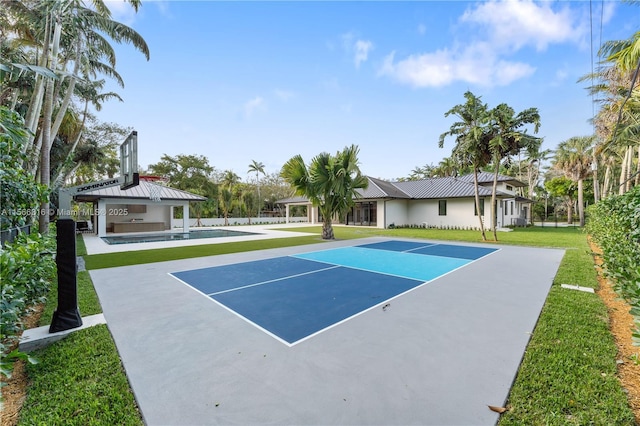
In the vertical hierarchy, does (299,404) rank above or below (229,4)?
below

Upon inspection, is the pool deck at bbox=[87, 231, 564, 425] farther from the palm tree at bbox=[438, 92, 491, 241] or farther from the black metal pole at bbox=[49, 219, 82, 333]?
the palm tree at bbox=[438, 92, 491, 241]

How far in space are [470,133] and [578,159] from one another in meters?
23.2

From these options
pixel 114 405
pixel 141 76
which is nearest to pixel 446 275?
pixel 114 405

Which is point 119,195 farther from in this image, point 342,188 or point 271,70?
point 342,188

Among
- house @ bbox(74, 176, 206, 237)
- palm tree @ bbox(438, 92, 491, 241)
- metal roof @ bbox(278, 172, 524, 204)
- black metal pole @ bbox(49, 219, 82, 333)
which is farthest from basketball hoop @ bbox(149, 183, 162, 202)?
palm tree @ bbox(438, 92, 491, 241)

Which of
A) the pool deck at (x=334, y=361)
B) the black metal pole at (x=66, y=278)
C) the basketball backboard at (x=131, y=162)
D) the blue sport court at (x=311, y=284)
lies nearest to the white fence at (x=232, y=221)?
the basketball backboard at (x=131, y=162)

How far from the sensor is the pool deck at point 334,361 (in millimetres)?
2406

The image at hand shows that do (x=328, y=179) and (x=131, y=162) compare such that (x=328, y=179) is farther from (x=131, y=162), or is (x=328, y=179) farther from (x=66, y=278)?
(x=66, y=278)

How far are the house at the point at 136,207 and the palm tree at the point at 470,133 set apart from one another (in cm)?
1856

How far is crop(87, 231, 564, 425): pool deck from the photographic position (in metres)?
2.41

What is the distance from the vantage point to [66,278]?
162 inches

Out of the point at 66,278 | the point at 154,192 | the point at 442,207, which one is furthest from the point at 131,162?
the point at 442,207

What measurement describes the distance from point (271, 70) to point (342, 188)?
7.97 m

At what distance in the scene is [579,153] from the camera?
92.9 feet
